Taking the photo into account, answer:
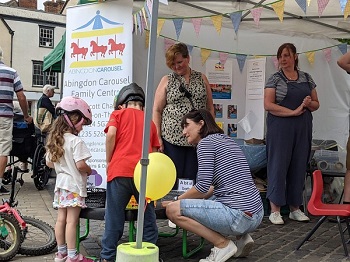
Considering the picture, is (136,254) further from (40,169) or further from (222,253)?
(40,169)

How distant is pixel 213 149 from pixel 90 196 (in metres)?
1.31

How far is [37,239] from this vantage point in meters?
4.53

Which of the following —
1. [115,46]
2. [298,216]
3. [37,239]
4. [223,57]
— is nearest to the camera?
[37,239]

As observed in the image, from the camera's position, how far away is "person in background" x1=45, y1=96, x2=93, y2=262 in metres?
3.84

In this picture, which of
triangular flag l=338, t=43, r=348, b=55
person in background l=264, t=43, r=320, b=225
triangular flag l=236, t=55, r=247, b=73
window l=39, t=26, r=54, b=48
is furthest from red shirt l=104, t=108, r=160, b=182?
window l=39, t=26, r=54, b=48

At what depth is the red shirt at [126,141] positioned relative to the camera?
3703 mm

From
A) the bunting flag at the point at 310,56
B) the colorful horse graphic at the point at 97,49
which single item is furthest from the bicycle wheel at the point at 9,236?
the bunting flag at the point at 310,56

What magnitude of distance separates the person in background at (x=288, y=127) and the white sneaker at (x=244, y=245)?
1.53m

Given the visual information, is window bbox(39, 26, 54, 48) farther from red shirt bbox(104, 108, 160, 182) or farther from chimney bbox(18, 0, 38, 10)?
red shirt bbox(104, 108, 160, 182)

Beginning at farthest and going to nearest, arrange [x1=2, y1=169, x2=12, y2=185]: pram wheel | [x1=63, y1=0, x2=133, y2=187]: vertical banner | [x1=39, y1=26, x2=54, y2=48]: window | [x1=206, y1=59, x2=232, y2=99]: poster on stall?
[x1=39, y1=26, x2=54, y2=48]: window
[x1=2, y1=169, x2=12, y2=185]: pram wheel
[x1=206, y1=59, x2=232, y2=99]: poster on stall
[x1=63, y1=0, x2=133, y2=187]: vertical banner

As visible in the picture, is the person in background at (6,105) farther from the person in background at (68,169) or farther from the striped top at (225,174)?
the striped top at (225,174)

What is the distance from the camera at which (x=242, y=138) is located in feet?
24.3

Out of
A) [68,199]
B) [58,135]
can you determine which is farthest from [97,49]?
[68,199]

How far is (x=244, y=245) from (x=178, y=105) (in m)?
1.61
